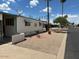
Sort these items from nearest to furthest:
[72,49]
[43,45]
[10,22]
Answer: [72,49]
[43,45]
[10,22]

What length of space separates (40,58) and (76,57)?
2.24 metres

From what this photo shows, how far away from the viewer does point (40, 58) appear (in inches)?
399

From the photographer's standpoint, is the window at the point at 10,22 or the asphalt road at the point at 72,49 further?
the window at the point at 10,22

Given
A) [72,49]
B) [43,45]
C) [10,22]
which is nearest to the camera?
[72,49]

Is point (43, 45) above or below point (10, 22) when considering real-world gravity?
below

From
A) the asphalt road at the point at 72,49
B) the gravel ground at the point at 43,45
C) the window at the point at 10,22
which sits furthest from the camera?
the window at the point at 10,22

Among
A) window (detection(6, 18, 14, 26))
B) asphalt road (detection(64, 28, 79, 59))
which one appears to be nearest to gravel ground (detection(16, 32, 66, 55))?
asphalt road (detection(64, 28, 79, 59))

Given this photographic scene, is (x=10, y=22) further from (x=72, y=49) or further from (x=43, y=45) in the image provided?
(x=72, y=49)

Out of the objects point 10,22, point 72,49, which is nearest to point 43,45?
point 72,49

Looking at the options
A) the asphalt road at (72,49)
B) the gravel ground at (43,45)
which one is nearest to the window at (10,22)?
the gravel ground at (43,45)

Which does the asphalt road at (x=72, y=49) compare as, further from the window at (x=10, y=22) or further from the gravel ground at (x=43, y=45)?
the window at (x=10, y=22)

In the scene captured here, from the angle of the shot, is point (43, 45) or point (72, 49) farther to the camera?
point (43, 45)

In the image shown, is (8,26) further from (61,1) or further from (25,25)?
(61,1)

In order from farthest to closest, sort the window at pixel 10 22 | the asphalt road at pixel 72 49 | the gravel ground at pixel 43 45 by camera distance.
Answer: the window at pixel 10 22
the gravel ground at pixel 43 45
the asphalt road at pixel 72 49
